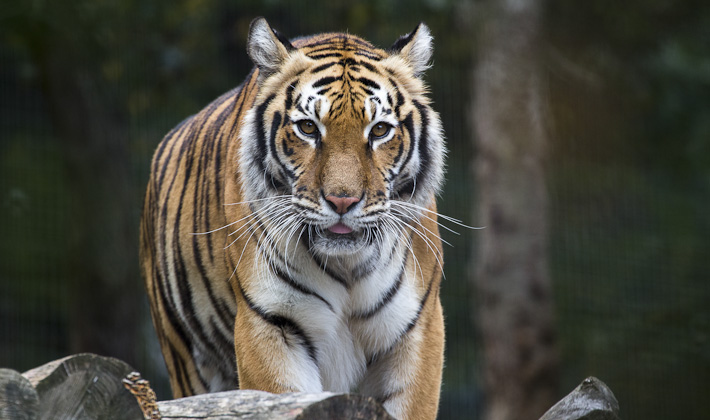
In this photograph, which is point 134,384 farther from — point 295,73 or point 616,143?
point 616,143

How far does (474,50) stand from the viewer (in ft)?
20.2

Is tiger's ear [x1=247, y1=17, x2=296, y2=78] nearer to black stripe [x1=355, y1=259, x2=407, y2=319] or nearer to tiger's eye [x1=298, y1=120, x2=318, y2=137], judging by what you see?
tiger's eye [x1=298, y1=120, x2=318, y2=137]

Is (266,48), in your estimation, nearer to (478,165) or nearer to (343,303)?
(343,303)

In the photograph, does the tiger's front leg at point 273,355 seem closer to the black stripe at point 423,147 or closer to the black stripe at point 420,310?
the black stripe at point 420,310

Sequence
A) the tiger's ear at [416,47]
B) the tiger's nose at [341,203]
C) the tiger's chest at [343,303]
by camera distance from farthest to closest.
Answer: the tiger's ear at [416,47] < the tiger's chest at [343,303] < the tiger's nose at [341,203]

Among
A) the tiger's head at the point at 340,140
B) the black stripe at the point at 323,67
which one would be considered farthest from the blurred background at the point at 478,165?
the black stripe at the point at 323,67

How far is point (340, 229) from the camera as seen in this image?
2404 millimetres

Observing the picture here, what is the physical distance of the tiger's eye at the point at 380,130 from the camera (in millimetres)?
2453

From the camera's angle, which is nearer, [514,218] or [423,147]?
[423,147]

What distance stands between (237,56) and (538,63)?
2.30 metres

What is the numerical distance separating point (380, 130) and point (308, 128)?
0.19 meters

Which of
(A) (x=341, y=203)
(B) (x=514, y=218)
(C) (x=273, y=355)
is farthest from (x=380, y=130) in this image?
(B) (x=514, y=218)

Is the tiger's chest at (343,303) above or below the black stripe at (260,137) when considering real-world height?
below

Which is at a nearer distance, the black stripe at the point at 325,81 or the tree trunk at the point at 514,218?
the black stripe at the point at 325,81
